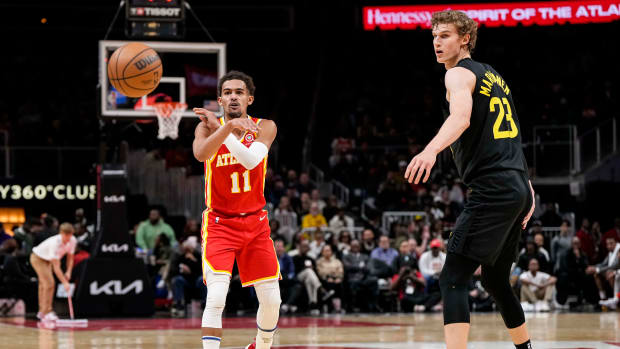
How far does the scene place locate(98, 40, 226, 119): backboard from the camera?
14.2 metres

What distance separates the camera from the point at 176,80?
14.7m

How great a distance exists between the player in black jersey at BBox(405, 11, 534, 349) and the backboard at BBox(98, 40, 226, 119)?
912cm

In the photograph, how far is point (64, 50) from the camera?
92.0ft

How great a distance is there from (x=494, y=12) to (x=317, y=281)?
27.5ft

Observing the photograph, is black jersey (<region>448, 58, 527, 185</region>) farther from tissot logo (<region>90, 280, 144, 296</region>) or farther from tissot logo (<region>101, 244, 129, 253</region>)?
tissot logo (<region>90, 280, 144, 296</region>)

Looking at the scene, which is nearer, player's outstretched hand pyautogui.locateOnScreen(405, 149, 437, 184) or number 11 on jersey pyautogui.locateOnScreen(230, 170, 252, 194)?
player's outstretched hand pyautogui.locateOnScreen(405, 149, 437, 184)

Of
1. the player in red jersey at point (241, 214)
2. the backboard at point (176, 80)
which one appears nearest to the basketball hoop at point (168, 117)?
the backboard at point (176, 80)

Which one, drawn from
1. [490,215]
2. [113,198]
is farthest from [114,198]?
[490,215]

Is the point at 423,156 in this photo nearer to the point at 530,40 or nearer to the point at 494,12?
the point at 494,12

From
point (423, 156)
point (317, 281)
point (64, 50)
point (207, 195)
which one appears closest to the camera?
point (423, 156)

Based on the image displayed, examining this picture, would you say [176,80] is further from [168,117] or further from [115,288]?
[115,288]

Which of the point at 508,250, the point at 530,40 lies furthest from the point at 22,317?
the point at 530,40

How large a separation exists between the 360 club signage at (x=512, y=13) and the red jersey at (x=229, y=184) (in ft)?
49.7

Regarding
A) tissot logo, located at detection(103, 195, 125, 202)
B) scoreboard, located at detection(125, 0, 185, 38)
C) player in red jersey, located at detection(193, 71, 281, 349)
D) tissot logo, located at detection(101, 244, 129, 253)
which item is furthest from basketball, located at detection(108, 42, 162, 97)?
player in red jersey, located at detection(193, 71, 281, 349)
